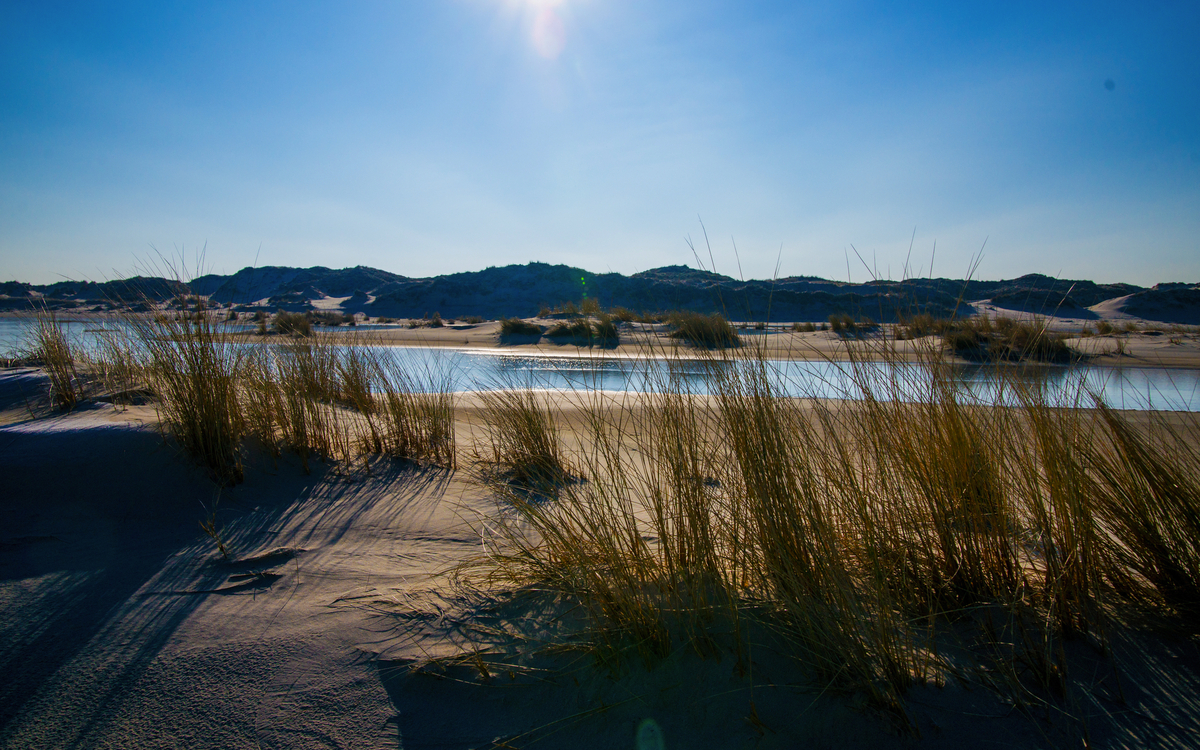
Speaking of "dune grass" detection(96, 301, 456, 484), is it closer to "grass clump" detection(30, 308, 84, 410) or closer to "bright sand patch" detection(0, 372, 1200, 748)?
"grass clump" detection(30, 308, 84, 410)

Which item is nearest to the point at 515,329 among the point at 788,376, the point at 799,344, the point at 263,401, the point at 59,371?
the point at 799,344

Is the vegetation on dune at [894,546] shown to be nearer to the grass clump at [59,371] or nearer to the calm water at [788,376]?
the calm water at [788,376]

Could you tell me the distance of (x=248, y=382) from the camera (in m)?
3.49

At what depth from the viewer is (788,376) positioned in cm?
296

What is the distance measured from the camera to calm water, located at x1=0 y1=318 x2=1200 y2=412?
6.64 feet

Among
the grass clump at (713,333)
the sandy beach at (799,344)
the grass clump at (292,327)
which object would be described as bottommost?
the sandy beach at (799,344)

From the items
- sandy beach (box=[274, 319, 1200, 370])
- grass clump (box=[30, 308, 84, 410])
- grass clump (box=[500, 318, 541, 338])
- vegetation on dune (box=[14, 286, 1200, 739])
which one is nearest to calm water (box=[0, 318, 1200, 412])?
vegetation on dune (box=[14, 286, 1200, 739])

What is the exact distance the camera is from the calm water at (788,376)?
2.02m

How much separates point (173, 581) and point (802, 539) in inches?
86.9

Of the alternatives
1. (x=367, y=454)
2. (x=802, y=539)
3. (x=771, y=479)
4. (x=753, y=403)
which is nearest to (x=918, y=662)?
(x=802, y=539)

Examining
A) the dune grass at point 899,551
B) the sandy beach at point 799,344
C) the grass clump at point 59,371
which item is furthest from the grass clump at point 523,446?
the sandy beach at point 799,344

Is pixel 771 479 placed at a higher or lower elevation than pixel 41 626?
higher

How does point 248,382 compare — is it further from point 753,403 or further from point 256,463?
point 753,403

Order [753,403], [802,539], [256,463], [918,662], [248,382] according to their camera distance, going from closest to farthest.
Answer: [918,662] → [802,539] → [753,403] → [256,463] → [248,382]
